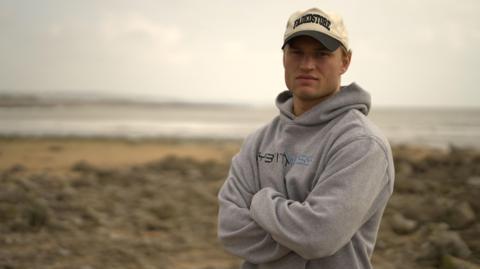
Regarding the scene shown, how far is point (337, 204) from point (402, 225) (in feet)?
14.2

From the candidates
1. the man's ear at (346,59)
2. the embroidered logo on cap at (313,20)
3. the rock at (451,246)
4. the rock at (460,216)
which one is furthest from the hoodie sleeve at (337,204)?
the rock at (460,216)

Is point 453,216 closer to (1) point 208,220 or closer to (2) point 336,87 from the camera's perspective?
(1) point 208,220

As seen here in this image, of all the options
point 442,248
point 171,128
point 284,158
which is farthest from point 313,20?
point 171,128

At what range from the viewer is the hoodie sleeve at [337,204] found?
1932mm

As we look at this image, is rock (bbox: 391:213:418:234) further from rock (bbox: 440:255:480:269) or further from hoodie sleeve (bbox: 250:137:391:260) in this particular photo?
hoodie sleeve (bbox: 250:137:391:260)

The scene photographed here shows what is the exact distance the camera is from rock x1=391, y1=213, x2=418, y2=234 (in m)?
5.82

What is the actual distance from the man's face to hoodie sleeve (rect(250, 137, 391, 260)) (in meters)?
0.32

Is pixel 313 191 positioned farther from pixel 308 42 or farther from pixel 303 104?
pixel 308 42

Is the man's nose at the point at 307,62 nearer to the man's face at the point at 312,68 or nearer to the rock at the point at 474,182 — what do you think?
the man's face at the point at 312,68

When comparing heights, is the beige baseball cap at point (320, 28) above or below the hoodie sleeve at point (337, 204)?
above

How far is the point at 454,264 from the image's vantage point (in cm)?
436

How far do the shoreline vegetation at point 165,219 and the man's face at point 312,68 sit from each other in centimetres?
294

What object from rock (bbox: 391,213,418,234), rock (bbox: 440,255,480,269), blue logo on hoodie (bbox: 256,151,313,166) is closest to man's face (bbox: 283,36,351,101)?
blue logo on hoodie (bbox: 256,151,313,166)

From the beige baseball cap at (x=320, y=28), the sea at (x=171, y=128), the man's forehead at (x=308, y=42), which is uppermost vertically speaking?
the beige baseball cap at (x=320, y=28)
